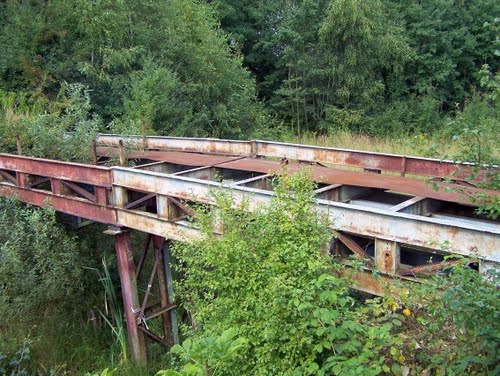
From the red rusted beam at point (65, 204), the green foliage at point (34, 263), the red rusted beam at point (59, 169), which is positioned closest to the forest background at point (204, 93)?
the green foliage at point (34, 263)

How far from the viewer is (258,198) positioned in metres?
5.77

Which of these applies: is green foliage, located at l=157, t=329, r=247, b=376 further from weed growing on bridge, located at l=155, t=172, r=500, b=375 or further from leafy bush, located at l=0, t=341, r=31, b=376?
leafy bush, located at l=0, t=341, r=31, b=376

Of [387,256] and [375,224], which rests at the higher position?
[375,224]

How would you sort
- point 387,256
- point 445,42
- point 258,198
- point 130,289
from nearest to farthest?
point 387,256
point 258,198
point 130,289
point 445,42

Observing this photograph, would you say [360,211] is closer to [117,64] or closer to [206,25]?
[117,64]

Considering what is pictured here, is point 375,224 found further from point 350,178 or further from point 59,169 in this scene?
point 59,169

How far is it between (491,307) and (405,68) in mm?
25647

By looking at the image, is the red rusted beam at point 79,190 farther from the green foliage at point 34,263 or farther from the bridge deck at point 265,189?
the green foliage at point 34,263

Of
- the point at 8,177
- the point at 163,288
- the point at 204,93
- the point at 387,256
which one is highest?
the point at 204,93

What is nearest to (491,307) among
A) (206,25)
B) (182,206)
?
(182,206)

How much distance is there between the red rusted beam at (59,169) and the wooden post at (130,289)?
2.86ft

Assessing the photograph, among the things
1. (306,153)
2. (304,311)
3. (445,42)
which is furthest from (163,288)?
(445,42)

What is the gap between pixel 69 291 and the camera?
8.24m

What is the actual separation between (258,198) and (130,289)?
9.85ft
